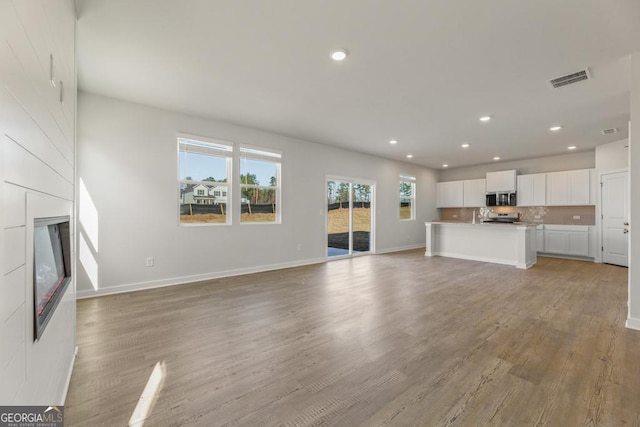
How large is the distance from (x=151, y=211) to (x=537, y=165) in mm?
9750

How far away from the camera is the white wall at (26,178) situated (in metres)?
0.80

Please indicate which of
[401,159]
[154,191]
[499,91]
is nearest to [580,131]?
[499,91]

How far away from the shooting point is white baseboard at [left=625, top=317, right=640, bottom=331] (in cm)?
279

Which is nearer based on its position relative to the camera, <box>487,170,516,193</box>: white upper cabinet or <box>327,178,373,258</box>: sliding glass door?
<box>327,178,373,258</box>: sliding glass door

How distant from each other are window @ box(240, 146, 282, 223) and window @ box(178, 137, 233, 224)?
310 millimetres

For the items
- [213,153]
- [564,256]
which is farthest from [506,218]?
[213,153]

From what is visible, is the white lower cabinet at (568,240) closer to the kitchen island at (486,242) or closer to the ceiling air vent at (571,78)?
the kitchen island at (486,242)

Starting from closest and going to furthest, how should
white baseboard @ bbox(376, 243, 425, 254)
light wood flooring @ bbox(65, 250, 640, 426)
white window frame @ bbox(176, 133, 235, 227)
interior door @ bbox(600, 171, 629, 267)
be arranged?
1. light wood flooring @ bbox(65, 250, 640, 426)
2. white window frame @ bbox(176, 133, 235, 227)
3. interior door @ bbox(600, 171, 629, 267)
4. white baseboard @ bbox(376, 243, 425, 254)

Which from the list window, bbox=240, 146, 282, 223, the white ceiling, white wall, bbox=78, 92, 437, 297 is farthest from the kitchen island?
window, bbox=240, 146, 282, 223

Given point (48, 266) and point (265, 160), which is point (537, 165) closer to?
point (265, 160)

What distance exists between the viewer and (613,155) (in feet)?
19.9

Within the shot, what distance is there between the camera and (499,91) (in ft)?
12.0

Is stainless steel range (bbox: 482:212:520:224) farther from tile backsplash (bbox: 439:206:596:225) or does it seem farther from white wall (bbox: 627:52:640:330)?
white wall (bbox: 627:52:640:330)

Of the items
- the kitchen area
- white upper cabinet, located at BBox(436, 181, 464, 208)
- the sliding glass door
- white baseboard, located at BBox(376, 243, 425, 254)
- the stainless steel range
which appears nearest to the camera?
the kitchen area
